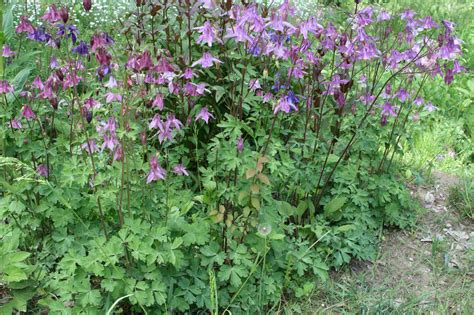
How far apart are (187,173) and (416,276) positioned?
1394 millimetres

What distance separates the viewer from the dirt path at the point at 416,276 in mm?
2799

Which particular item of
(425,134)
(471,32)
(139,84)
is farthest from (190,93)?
(471,32)

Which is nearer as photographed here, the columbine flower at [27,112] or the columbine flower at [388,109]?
the columbine flower at [27,112]

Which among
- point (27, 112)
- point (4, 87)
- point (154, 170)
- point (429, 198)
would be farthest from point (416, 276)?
point (4, 87)

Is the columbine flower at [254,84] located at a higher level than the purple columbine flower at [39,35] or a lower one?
lower

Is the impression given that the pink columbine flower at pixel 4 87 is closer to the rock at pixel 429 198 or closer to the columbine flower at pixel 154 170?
the columbine flower at pixel 154 170

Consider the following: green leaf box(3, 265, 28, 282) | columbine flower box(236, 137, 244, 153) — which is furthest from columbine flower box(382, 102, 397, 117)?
green leaf box(3, 265, 28, 282)

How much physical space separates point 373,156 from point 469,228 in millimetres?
732

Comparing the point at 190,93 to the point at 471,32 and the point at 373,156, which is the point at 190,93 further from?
the point at 471,32

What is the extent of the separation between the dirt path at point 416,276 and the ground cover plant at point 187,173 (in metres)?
0.12

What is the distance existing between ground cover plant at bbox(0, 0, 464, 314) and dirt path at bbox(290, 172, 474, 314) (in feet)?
0.39

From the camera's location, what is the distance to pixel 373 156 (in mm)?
3418

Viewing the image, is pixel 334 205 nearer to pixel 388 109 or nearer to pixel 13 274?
pixel 388 109

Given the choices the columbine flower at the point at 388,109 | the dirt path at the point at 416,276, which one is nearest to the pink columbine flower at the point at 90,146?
the dirt path at the point at 416,276
